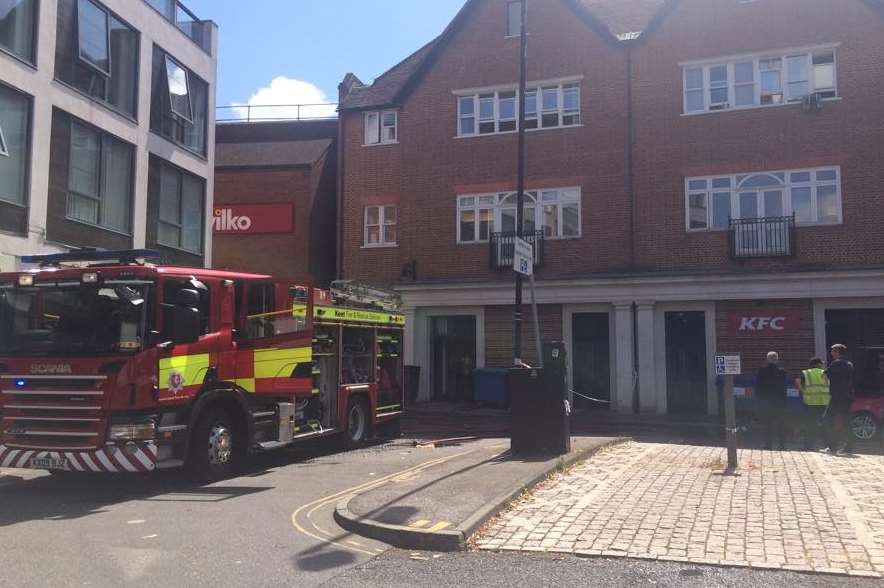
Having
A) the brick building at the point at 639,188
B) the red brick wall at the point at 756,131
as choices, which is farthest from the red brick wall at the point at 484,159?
the red brick wall at the point at 756,131

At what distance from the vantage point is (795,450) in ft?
44.5

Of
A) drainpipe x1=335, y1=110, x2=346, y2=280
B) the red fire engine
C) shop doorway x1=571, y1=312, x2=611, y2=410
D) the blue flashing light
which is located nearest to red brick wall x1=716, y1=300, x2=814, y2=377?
shop doorway x1=571, y1=312, x2=611, y2=410

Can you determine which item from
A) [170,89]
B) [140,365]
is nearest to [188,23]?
[170,89]

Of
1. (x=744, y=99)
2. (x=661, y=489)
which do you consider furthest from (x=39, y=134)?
(x=744, y=99)

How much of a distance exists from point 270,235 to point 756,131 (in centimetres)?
1777

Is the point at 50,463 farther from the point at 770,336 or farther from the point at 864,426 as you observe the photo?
the point at 770,336

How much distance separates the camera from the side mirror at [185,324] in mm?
9211

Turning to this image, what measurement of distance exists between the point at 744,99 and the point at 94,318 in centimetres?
1883

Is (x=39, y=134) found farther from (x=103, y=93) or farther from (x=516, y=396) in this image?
(x=516, y=396)

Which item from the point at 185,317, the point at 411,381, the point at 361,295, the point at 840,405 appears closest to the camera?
the point at 185,317

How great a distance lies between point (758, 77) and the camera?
21.7 metres

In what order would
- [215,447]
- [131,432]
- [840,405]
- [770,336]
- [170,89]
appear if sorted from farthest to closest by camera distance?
[770,336], [170,89], [840,405], [215,447], [131,432]

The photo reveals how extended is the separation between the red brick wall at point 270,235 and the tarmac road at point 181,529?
19057mm

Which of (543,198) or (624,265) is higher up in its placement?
(543,198)
